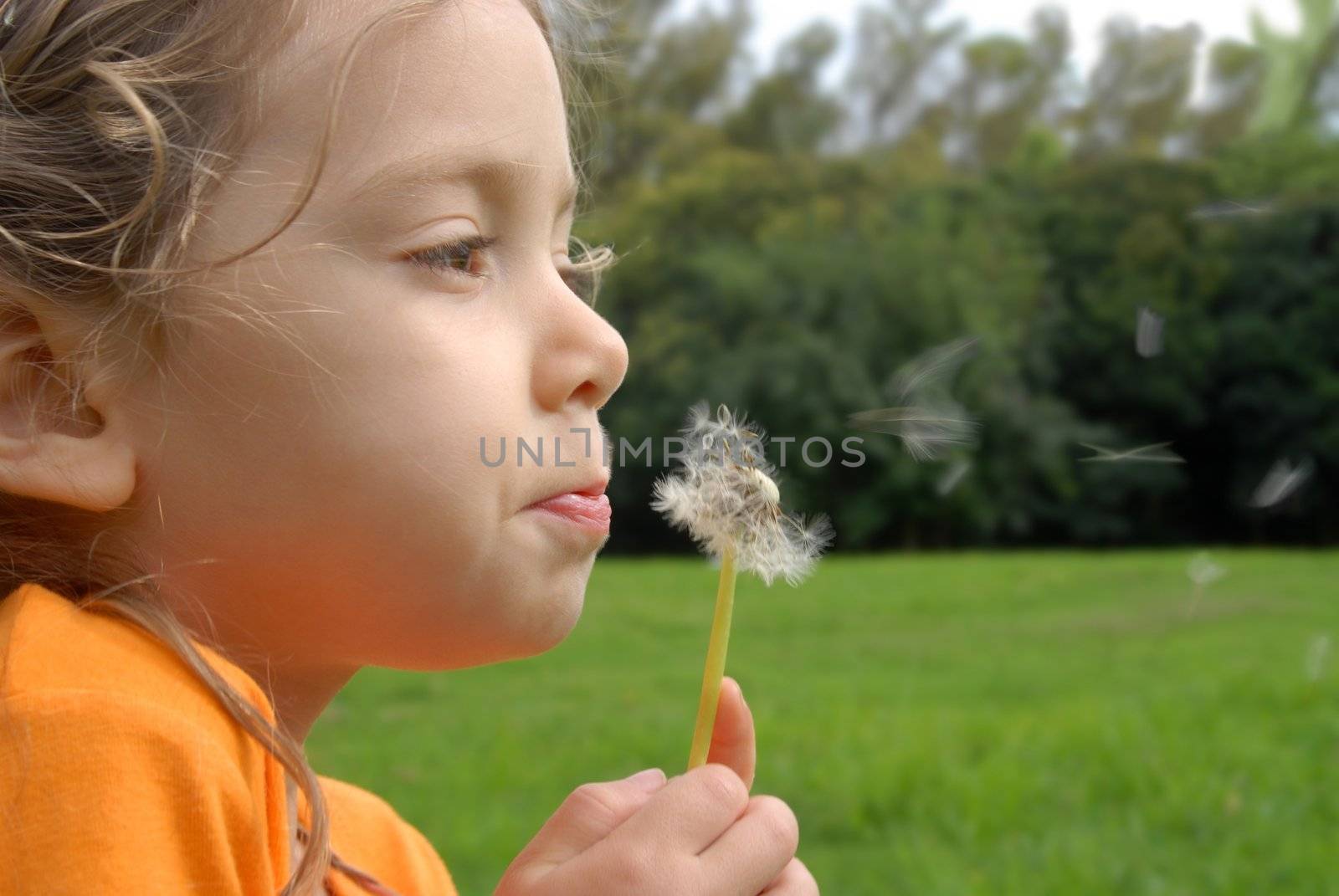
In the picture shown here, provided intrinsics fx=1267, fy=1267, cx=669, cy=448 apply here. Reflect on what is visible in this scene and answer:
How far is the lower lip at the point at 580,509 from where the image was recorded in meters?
0.93

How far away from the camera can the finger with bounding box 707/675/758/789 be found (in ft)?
3.25

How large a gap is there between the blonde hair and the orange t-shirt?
0.17ft

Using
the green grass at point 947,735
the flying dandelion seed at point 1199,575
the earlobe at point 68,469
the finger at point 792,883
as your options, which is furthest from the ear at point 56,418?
the flying dandelion seed at point 1199,575

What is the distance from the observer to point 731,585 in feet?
2.99

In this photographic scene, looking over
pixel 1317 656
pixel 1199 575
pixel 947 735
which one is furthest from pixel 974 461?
pixel 947 735

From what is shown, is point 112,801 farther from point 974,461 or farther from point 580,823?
point 974,461

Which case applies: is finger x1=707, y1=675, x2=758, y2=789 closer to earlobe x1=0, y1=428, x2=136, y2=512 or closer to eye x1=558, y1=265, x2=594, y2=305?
eye x1=558, y1=265, x2=594, y2=305

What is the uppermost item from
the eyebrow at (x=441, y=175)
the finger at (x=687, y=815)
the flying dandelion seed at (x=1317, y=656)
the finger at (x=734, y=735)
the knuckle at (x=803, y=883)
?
the eyebrow at (x=441, y=175)

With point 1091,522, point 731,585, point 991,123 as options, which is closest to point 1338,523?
point 1091,522

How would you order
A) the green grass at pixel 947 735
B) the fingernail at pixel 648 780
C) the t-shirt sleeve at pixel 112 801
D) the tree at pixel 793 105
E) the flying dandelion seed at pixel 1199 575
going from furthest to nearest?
the tree at pixel 793 105 < the flying dandelion seed at pixel 1199 575 < the green grass at pixel 947 735 < the fingernail at pixel 648 780 < the t-shirt sleeve at pixel 112 801

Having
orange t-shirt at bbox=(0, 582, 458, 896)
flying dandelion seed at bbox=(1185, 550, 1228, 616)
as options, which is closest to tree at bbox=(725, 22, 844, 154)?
flying dandelion seed at bbox=(1185, 550, 1228, 616)

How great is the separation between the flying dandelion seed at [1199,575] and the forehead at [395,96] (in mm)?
6187

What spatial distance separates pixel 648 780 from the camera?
964 mm

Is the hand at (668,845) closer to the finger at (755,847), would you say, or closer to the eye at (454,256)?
the finger at (755,847)
